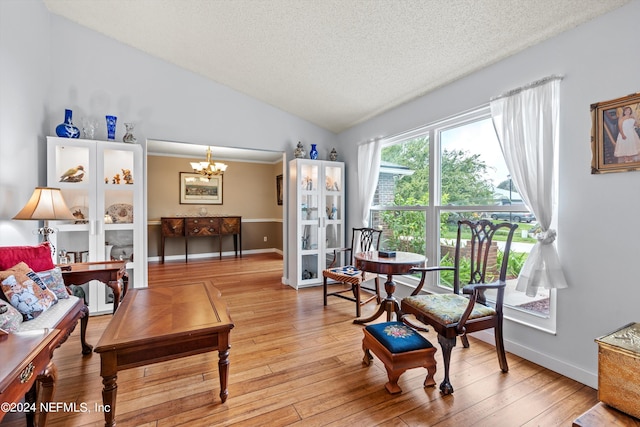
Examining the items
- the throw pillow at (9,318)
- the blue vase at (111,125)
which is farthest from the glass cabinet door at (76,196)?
the throw pillow at (9,318)

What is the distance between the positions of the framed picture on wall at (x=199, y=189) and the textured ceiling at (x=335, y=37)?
11.5 feet

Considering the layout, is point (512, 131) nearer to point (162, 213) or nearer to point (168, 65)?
point (168, 65)

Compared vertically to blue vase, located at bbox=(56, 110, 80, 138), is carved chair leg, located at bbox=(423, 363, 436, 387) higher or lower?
lower

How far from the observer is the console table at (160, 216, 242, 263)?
624 centimetres

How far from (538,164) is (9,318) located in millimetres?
3439

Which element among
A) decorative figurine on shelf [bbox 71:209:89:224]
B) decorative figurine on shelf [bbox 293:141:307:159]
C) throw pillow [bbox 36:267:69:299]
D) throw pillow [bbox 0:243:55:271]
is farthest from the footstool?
decorative figurine on shelf [bbox 71:209:89:224]

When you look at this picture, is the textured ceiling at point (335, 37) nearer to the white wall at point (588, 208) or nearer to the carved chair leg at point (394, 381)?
the white wall at point (588, 208)

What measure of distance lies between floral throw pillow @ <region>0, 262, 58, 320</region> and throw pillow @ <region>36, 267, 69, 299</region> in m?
0.10

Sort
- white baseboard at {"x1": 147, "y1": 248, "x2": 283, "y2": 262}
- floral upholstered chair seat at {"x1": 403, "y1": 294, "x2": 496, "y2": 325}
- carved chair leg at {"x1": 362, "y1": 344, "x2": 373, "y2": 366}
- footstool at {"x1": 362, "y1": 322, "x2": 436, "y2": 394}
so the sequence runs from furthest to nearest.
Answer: white baseboard at {"x1": 147, "y1": 248, "x2": 283, "y2": 262} < carved chair leg at {"x1": 362, "y1": 344, "x2": 373, "y2": 366} < floral upholstered chair seat at {"x1": 403, "y1": 294, "x2": 496, "y2": 325} < footstool at {"x1": 362, "y1": 322, "x2": 436, "y2": 394}

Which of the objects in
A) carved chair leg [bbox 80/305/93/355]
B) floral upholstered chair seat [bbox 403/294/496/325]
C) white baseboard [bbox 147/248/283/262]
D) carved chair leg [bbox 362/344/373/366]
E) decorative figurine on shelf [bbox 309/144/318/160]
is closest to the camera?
floral upholstered chair seat [bbox 403/294/496/325]

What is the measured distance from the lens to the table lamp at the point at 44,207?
2252 millimetres

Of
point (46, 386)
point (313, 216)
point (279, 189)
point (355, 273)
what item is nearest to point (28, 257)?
point (46, 386)

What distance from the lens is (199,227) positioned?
6438mm

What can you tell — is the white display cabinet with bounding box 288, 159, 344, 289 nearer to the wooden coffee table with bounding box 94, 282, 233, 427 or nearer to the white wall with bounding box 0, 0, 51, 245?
the wooden coffee table with bounding box 94, 282, 233, 427
